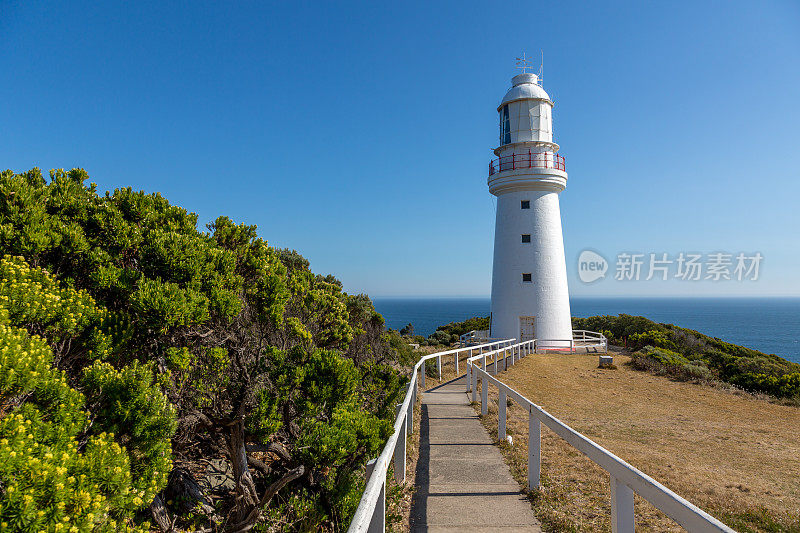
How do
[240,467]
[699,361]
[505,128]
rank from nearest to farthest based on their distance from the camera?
1. [240,467]
2. [699,361]
3. [505,128]

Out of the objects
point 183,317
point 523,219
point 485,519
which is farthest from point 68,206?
point 523,219

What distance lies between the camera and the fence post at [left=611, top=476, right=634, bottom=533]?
299 cm

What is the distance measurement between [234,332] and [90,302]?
154cm

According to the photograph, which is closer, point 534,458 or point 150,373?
point 150,373

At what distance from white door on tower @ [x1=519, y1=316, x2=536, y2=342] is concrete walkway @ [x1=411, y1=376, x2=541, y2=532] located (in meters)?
11.9

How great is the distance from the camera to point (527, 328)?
1883 centimetres

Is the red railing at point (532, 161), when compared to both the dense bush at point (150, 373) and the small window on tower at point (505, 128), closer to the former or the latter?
the small window on tower at point (505, 128)

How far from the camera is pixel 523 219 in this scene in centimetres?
1870

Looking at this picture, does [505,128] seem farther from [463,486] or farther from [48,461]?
[48,461]

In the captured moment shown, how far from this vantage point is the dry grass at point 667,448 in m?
4.25

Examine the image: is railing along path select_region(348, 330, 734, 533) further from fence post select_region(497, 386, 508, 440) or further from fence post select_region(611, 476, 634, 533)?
fence post select_region(497, 386, 508, 440)

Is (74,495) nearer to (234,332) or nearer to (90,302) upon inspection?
Answer: (90,302)

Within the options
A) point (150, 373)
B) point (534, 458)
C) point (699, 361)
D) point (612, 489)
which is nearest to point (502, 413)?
point (534, 458)

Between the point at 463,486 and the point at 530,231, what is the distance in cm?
1544
